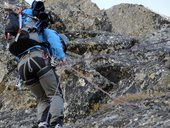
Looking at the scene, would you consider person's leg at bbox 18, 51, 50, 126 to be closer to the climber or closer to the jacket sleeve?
the climber

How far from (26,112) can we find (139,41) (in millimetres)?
8518

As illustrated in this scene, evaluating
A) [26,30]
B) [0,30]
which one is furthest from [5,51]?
[26,30]

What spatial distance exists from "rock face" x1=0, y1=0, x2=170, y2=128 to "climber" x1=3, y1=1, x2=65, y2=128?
1.76 metres

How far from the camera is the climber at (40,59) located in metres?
12.0

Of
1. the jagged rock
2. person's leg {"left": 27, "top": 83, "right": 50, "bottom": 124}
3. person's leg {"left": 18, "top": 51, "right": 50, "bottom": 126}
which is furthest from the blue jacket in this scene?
the jagged rock

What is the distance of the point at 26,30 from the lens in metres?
12.3

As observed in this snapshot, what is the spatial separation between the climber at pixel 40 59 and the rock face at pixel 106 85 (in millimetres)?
1761

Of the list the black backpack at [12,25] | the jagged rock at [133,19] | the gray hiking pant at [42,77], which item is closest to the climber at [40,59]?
the gray hiking pant at [42,77]

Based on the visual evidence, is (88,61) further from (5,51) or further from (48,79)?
(48,79)

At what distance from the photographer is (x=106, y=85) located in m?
17.4

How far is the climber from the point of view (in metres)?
12.0

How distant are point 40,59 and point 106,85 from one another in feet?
19.0

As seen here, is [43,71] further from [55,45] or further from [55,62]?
[55,45]

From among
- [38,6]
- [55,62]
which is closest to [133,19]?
[38,6]
